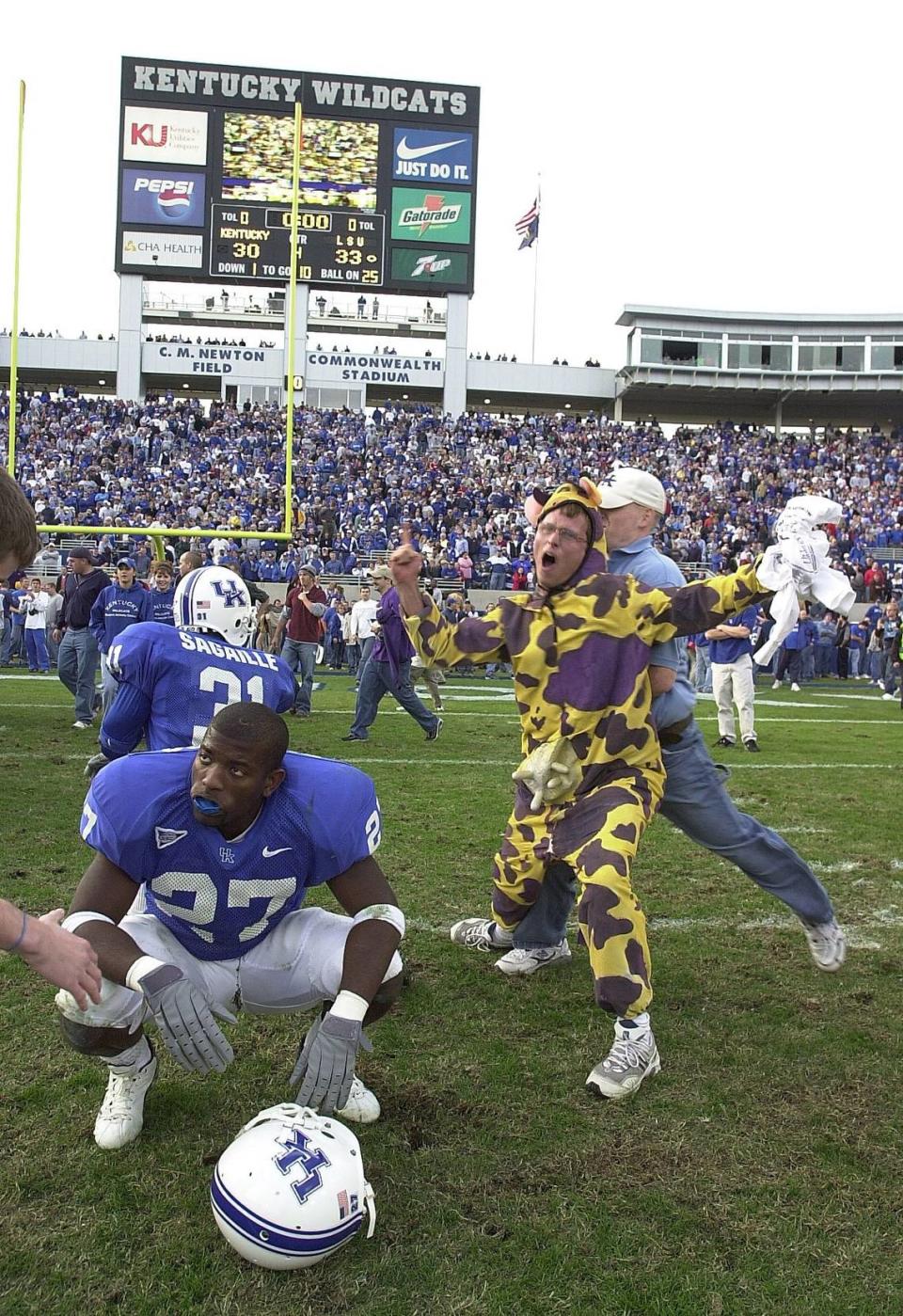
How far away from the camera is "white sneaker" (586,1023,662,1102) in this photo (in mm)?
3199

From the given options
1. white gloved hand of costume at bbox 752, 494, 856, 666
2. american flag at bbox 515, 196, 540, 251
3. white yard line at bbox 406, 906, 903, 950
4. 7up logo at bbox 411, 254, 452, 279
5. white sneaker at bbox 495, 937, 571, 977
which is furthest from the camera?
american flag at bbox 515, 196, 540, 251

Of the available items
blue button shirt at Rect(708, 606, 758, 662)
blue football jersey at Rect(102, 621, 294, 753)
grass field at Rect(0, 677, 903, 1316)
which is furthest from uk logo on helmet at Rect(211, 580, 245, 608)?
blue button shirt at Rect(708, 606, 758, 662)

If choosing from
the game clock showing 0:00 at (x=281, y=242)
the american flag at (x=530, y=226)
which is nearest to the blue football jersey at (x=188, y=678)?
the game clock showing 0:00 at (x=281, y=242)

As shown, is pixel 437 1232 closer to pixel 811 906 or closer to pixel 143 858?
pixel 143 858

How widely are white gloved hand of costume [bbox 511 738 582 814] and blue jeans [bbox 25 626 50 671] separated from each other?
15.0 meters

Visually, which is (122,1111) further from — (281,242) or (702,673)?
(281,242)

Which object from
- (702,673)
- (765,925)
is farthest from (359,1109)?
(702,673)

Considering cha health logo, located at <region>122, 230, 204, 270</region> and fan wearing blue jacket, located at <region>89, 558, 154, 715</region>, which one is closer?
fan wearing blue jacket, located at <region>89, 558, 154, 715</region>

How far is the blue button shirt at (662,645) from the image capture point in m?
3.85

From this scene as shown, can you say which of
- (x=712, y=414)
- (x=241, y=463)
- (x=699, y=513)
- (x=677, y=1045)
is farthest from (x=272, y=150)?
(x=677, y=1045)

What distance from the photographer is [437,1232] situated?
8.29ft

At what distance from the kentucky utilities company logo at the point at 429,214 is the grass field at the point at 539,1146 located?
3171 centimetres

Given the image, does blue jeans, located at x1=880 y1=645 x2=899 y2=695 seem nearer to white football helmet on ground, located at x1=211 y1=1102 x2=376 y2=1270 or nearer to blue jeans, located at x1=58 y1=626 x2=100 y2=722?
blue jeans, located at x1=58 y1=626 x2=100 y2=722

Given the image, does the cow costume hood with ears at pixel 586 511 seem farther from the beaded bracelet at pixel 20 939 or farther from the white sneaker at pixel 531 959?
the beaded bracelet at pixel 20 939
